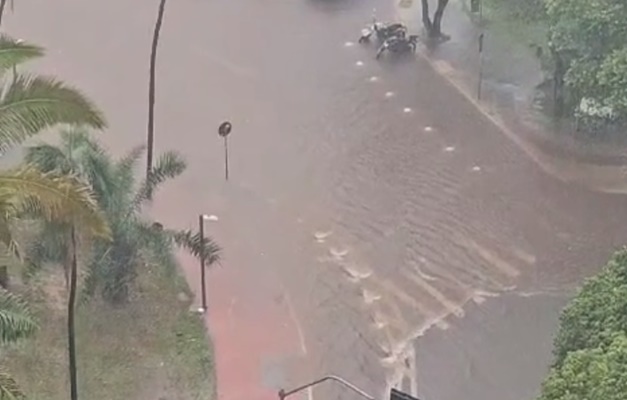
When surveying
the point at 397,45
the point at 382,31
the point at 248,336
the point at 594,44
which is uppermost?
the point at 382,31

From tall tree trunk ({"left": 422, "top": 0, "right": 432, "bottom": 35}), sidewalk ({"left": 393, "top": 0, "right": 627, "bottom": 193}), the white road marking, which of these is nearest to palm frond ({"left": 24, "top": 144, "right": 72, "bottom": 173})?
the white road marking

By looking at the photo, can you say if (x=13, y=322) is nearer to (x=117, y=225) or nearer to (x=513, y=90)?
(x=117, y=225)

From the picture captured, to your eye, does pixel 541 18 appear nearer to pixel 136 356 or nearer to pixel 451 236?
pixel 451 236

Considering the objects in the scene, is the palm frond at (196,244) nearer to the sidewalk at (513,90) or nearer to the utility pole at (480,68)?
the sidewalk at (513,90)

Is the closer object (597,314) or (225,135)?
(597,314)

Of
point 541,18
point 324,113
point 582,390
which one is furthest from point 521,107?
point 582,390

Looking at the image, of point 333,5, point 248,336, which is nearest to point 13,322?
point 248,336

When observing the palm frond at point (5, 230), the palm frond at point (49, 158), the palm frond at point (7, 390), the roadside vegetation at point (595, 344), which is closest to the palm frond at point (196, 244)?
the palm frond at point (49, 158)
